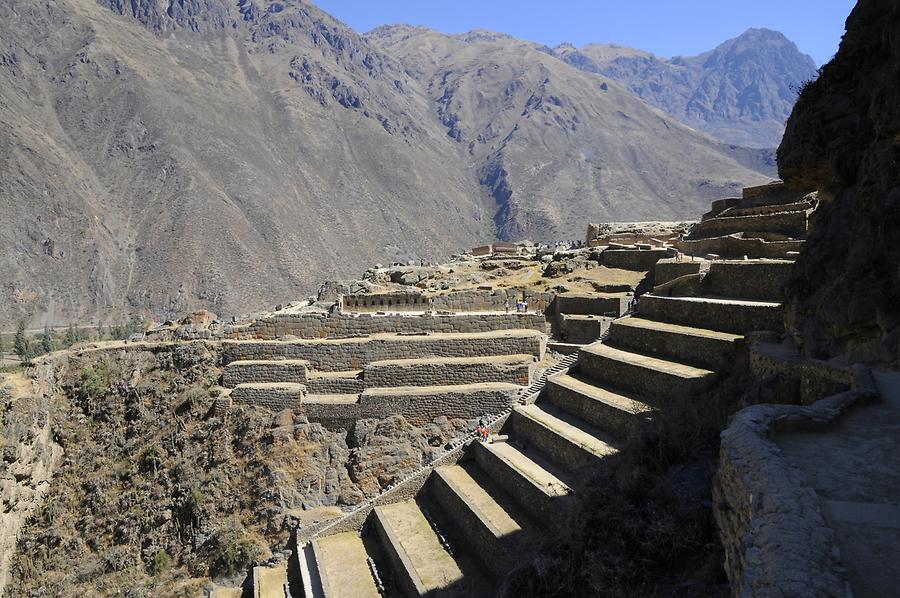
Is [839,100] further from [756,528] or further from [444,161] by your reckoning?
[444,161]

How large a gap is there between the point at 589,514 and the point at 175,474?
11787 millimetres

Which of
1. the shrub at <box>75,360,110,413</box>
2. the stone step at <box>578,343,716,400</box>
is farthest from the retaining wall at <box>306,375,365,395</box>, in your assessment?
the stone step at <box>578,343,716,400</box>

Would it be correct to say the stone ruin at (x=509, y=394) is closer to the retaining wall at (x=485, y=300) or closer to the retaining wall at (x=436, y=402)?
the retaining wall at (x=436, y=402)

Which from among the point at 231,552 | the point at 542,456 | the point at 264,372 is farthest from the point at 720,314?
the point at 231,552

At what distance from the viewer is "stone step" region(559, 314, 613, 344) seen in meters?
17.7

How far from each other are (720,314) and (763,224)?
29.8ft

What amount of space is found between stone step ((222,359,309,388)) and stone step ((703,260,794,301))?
36.3 feet

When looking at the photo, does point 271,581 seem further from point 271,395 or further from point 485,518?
point 485,518

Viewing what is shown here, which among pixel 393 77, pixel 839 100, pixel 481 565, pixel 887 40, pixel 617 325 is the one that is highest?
pixel 393 77

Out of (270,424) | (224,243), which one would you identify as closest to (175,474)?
(270,424)

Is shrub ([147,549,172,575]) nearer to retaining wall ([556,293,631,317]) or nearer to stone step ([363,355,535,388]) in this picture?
stone step ([363,355,535,388])

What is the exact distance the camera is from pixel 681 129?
131 meters

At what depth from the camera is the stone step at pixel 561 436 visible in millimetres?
11078

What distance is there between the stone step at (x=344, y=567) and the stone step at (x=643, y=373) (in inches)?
254
